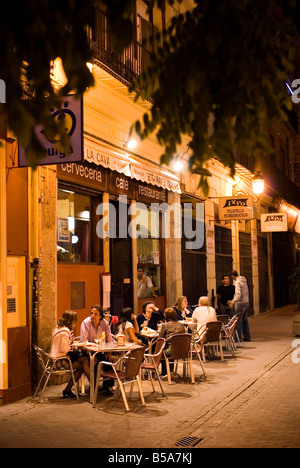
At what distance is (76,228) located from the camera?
40.4ft

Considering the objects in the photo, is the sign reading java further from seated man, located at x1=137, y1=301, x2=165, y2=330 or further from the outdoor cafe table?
the outdoor cafe table

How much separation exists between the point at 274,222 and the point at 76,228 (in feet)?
44.3

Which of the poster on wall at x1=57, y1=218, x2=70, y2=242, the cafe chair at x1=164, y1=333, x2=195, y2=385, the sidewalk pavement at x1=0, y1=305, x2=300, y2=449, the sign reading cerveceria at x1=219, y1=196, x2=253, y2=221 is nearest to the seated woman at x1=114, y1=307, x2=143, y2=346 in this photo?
the cafe chair at x1=164, y1=333, x2=195, y2=385

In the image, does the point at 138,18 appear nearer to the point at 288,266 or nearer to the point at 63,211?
the point at 63,211

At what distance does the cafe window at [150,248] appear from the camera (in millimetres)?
14898

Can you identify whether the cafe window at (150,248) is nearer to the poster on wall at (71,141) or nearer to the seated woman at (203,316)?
the seated woman at (203,316)

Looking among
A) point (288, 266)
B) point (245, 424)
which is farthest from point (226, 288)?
point (288, 266)

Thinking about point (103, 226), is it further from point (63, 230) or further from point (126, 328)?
point (126, 328)

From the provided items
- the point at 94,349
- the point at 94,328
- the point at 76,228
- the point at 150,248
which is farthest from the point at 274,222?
the point at 94,349

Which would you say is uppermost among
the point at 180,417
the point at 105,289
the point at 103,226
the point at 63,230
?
the point at 103,226

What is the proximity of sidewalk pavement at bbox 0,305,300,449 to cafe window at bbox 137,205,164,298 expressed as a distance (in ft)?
12.9

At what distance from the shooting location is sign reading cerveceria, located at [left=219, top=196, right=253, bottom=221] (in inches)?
755
